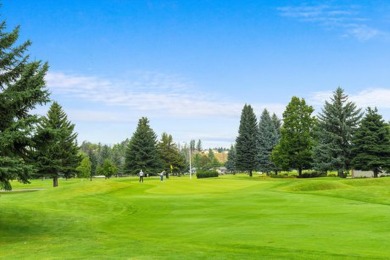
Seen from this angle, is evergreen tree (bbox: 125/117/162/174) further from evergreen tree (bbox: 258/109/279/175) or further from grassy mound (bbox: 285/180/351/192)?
grassy mound (bbox: 285/180/351/192)

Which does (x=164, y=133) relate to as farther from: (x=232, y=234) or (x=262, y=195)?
(x=232, y=234)

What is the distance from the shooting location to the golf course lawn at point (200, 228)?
39.4ft

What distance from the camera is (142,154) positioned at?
265ft

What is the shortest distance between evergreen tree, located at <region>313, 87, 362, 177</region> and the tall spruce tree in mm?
47948

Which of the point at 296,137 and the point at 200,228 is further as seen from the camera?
the point at 296,137

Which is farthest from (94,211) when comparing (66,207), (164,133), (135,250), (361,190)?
(164,133)

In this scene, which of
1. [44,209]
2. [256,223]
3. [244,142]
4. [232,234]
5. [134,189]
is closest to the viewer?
[232,234]

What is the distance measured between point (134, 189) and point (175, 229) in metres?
23.0

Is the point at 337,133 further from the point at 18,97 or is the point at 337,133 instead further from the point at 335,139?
the point at 18,97

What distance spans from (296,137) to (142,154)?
1207 inches

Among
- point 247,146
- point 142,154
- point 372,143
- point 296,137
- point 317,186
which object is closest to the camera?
point 317,186

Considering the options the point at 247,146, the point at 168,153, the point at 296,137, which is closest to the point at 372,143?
the point at 296,137

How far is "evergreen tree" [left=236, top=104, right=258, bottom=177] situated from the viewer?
3324 inches

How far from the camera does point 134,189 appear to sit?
40.6 metres
